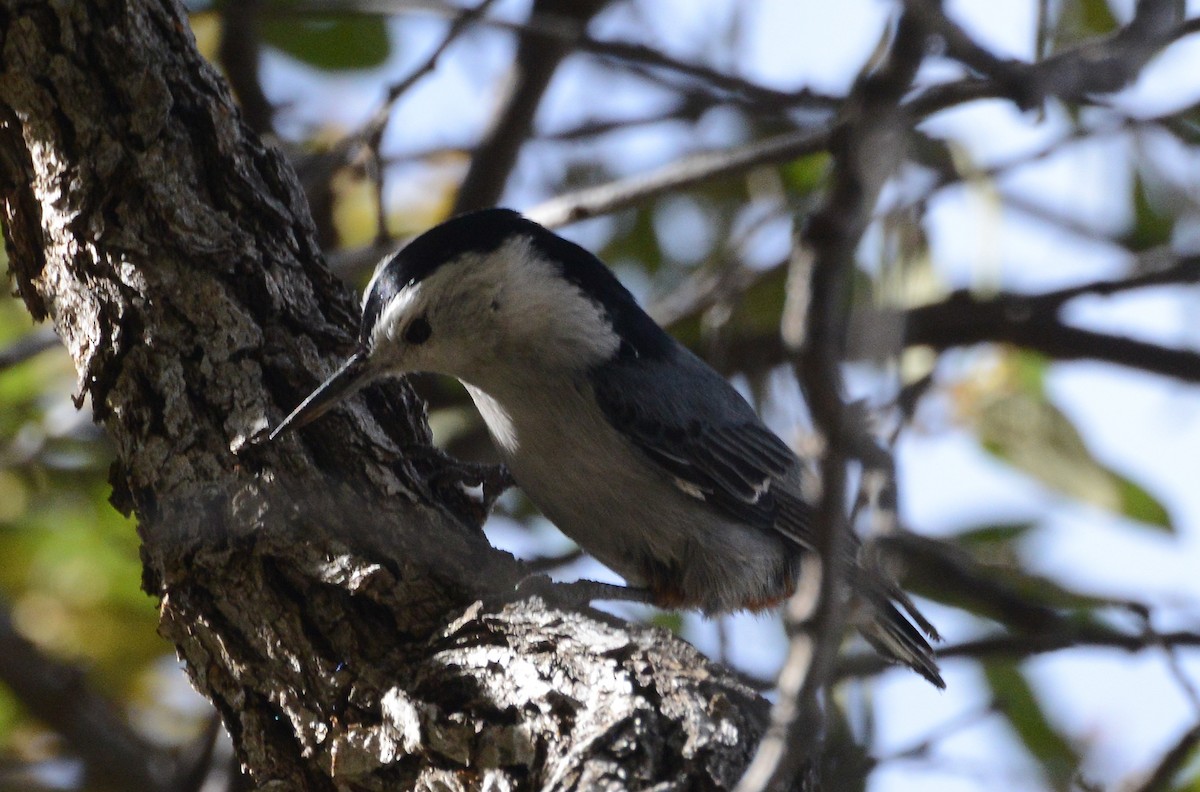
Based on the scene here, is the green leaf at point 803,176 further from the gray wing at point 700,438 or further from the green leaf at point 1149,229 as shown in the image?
the gray wing at point 700,438

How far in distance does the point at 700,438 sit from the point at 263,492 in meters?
1.10

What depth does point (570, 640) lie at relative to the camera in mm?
1911

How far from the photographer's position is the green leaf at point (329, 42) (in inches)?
158

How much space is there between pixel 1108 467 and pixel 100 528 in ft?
9.75

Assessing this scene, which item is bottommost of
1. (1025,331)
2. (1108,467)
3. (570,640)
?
(570,640)

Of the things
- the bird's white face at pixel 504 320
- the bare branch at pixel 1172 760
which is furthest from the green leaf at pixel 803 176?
the bare branch at pixel 1172 760

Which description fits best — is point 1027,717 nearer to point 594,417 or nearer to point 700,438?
point 700,438

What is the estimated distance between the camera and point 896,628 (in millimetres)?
2955

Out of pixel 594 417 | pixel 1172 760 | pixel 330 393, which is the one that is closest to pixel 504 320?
pixel 594 417

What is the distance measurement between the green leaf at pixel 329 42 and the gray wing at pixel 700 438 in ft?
5.49

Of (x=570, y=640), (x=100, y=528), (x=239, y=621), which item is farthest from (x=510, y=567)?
(x=100, y=528)

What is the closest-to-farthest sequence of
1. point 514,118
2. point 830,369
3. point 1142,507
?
point 830,369, point 1142,507, point 514,118

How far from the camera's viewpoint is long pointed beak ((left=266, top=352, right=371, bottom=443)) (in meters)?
2.11

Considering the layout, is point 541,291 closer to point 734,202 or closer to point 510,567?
point 510,567
